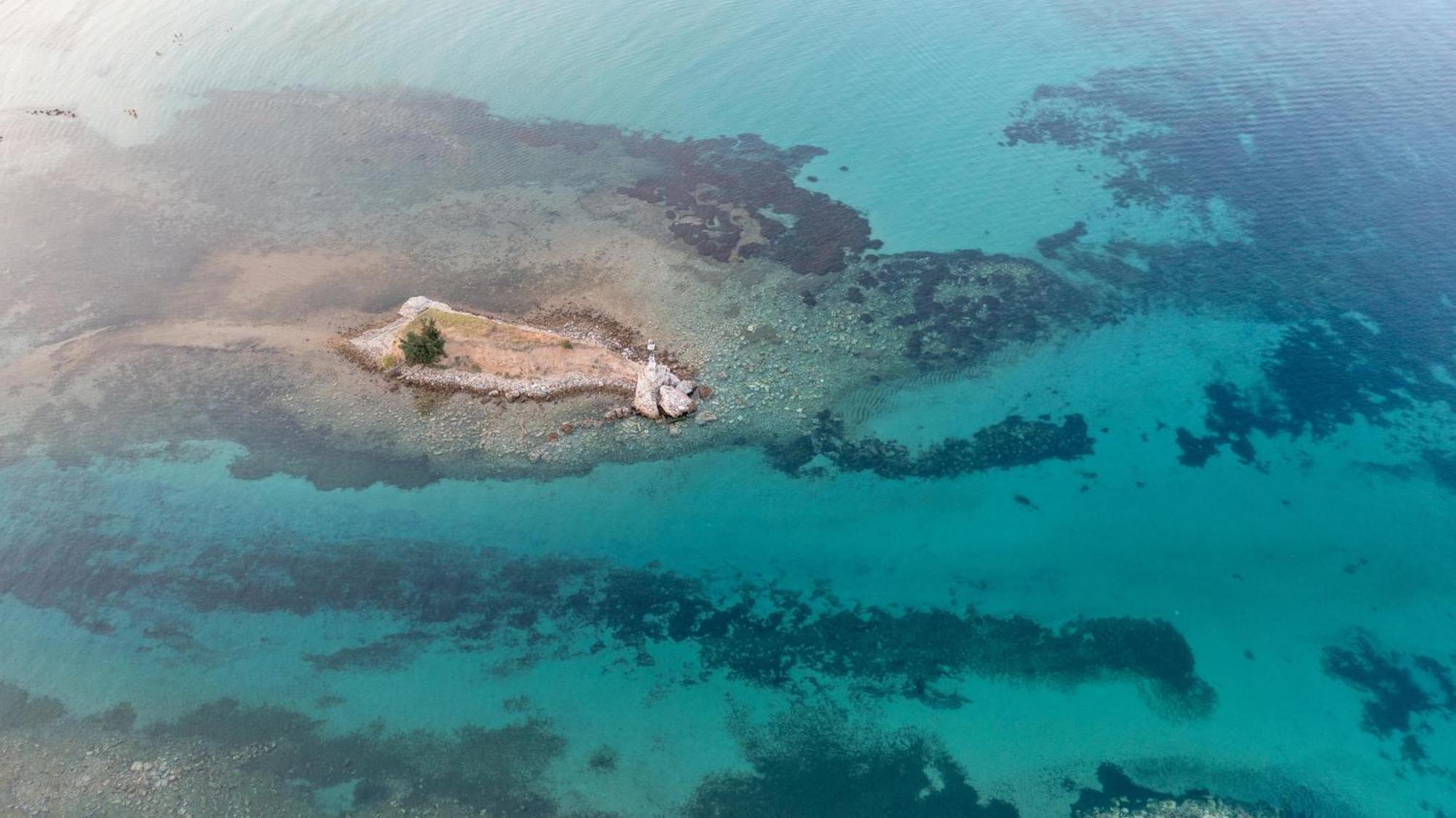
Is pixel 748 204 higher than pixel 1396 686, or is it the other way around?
pixel 748 204

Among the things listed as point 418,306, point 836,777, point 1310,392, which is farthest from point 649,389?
point 1310,392

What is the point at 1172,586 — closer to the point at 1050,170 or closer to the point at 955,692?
the point at 955,692

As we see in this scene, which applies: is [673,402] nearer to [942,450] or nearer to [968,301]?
[942,450]

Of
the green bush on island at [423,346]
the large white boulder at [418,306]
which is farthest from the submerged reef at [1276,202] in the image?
the large white boulder at [418,306]

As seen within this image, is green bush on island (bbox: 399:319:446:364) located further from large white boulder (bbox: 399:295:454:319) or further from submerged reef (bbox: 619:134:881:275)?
submerged reef (bbox: 619:134:881:275)

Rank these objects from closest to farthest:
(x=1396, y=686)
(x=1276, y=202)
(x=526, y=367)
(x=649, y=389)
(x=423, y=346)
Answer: (x=1396, y=686) → (x=649, y=389) → (x=423, y=346) → (x=526, y=367) → (x=1276, y=202)

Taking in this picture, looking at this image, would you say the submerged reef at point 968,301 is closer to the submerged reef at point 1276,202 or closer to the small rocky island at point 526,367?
the submerged reef at point 1276,202

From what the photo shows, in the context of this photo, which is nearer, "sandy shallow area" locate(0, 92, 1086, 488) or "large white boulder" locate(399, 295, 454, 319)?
"sandy shallow area" locate(0, 92, 1086, 488)

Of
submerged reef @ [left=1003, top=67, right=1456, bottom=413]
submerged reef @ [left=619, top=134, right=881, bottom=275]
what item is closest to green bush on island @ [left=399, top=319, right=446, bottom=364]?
submerged reef @ [left=619, top=134, right=881, bottom=275]
